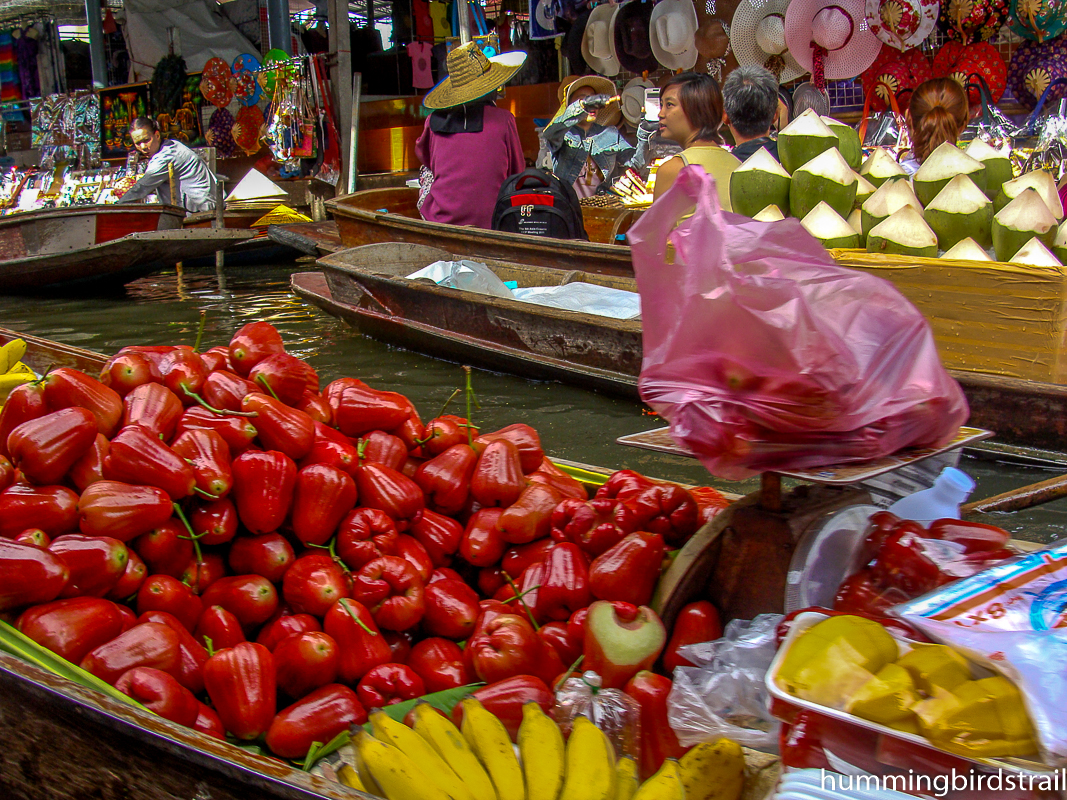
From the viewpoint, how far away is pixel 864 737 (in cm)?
96

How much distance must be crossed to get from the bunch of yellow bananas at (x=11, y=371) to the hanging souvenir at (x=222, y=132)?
37.5 ft

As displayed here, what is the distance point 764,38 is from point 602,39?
2074mm

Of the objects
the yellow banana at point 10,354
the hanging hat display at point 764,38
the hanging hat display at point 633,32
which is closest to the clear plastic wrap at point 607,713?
the yellow banana at point 10,354

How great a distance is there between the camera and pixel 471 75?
577 centimetres

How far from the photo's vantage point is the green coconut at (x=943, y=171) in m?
3.37

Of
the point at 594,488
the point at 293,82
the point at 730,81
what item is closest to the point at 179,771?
the point at 594,488

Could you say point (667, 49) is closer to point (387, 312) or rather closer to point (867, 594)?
point (387, 312)

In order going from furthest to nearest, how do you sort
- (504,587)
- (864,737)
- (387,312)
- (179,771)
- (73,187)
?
1. (73,187)
2. (387,312)
3. (504,587)
4. (179,771)
5. (864,737)

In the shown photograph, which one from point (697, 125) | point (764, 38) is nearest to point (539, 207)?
point (697, 125)

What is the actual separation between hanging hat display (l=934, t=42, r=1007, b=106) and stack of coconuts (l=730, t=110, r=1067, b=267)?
3262 millimetres

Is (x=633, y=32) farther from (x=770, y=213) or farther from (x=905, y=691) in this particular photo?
(x=905, y=691)

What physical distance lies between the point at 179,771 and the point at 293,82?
35.3ft

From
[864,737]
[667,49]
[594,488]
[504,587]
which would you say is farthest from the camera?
[667,49]

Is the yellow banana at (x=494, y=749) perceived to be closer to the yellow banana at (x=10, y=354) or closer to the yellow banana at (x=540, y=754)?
the yellow banana at (x=540, y=754)
